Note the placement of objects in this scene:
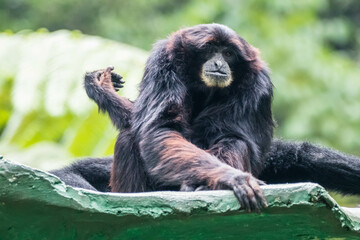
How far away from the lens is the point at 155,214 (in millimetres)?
4418

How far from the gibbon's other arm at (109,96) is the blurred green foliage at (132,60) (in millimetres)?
3070

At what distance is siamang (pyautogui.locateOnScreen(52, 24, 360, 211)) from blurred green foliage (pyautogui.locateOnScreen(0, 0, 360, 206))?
4.02 metres

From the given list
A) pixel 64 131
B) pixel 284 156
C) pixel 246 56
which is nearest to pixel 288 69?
pixel 64 131

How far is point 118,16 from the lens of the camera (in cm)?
2330

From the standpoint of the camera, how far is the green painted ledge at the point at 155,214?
4145 millimetres

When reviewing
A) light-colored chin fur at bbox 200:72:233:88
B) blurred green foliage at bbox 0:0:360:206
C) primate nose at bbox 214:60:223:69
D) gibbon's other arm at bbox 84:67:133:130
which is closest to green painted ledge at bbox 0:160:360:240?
light-colored chin fur at bbox 200:72:233:88

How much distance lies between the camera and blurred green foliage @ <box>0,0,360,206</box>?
470 inches

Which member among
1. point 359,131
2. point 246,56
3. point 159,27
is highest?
point 159,27

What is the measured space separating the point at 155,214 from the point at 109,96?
2969 millimetres

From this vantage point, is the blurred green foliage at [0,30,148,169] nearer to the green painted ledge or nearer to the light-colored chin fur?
the light-colored chin fur

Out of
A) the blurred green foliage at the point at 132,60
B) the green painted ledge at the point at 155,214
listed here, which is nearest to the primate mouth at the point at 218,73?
the green painted ledge at the point at 155,214

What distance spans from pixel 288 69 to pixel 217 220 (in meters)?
15.4

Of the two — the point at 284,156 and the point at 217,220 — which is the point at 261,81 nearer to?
the point at 284,156

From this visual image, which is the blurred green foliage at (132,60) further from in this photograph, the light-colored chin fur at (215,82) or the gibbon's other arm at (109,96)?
the light-colored chin fur at (215,82)
